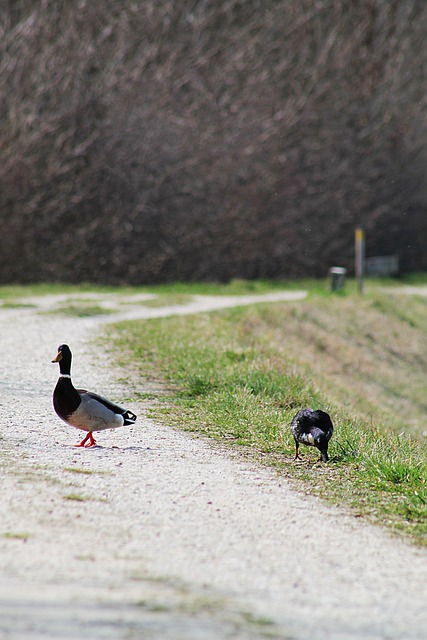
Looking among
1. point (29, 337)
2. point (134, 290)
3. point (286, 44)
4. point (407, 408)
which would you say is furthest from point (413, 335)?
point (286, 44)

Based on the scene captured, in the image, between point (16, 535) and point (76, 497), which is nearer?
point (16, 535)

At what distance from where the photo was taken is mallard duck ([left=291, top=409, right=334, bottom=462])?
22.0ft

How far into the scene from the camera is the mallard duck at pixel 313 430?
671 centimetres

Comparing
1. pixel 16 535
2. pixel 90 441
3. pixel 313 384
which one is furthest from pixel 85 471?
pixel 313 384

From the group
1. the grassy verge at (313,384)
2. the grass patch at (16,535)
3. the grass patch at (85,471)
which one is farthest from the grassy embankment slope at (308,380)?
the grass patch at (16,535)

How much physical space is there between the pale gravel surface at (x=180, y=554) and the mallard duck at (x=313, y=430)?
415mm

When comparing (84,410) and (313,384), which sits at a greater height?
(84,410)

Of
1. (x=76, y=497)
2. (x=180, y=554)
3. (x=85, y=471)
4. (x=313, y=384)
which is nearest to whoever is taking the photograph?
(x=180, y=554)

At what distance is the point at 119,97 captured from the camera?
973 inches

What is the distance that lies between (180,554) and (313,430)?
2.22m

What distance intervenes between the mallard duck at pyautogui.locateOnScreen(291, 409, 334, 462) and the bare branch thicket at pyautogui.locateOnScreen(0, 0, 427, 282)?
18.5 m

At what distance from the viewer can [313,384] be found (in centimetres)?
1038

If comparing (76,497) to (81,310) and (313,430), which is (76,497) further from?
(81,310)

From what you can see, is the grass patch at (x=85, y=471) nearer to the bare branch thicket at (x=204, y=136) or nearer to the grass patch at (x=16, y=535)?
the grass patch at (x=16, y=535)
